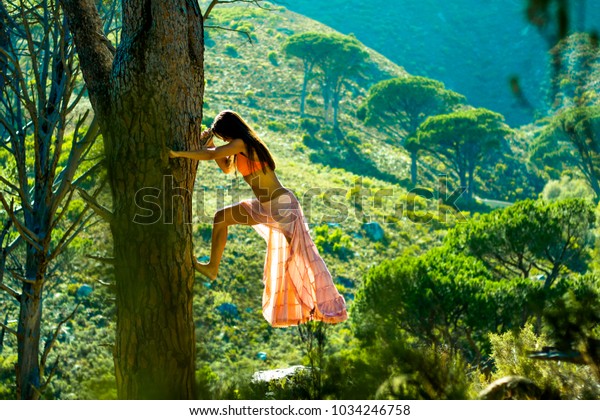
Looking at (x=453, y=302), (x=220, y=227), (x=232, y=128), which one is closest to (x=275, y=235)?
(x=220, y=227)

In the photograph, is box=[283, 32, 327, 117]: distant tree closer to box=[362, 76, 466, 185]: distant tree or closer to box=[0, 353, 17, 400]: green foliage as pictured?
box=[362, 76, 466, 185]: distant tree

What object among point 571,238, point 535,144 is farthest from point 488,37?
point 571,238

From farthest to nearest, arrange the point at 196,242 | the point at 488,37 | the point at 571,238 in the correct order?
the point at 488,37
the point at 196,242
the point at 571,238

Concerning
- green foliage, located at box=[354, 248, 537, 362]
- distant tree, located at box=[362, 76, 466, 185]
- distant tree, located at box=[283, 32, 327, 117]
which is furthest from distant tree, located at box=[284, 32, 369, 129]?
green foliage, located at box=[354, 248, 537, 362]

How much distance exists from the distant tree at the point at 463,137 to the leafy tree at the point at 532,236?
1922 cm

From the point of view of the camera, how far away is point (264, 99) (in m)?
42.5

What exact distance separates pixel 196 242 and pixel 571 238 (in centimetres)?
1043

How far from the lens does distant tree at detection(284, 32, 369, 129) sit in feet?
142

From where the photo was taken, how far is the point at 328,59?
Result: 144 feet

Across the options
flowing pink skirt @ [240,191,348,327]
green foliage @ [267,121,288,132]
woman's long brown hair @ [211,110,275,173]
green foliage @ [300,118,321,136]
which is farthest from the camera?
green foliage @ [300,118,321,136]

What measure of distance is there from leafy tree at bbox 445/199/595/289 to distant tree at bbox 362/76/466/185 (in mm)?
22795

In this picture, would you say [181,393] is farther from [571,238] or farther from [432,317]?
[571,238]

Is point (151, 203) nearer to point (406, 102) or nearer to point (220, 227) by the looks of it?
point (220, 227)

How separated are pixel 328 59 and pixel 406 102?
5.36 meters
